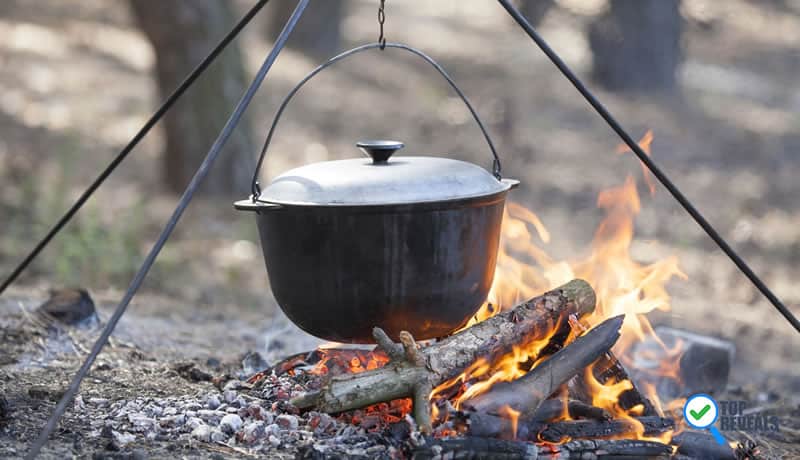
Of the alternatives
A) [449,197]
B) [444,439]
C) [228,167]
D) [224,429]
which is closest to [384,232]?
[449,197]

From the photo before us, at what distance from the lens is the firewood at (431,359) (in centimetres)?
306

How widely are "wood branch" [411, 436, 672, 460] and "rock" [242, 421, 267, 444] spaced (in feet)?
1.85

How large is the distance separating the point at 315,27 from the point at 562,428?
9.38 m

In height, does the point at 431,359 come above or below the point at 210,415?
above

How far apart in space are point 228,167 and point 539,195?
2.86m

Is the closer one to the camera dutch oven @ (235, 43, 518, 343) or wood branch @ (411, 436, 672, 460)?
wood branch @ (411, 436, 672, 460)

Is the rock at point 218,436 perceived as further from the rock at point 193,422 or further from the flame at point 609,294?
the flame at point 609,294

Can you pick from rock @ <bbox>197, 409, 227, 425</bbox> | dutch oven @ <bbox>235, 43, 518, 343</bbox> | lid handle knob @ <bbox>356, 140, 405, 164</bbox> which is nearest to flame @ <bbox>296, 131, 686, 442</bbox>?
dutch oven @ <bbox>235, 43, 518, 343</bbox>

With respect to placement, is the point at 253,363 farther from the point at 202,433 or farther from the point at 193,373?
the point at 202,433

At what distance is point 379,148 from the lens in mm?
3283

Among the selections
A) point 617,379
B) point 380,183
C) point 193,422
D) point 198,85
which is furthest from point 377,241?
point 198,85

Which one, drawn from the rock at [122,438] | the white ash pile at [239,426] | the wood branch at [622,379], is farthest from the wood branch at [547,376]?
the rock at [122,438]

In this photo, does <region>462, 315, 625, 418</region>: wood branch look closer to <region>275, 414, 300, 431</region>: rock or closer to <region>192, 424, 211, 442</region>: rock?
<region>275, 414, 300, 431</region>: rock

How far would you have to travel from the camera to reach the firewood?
306 centimetres
